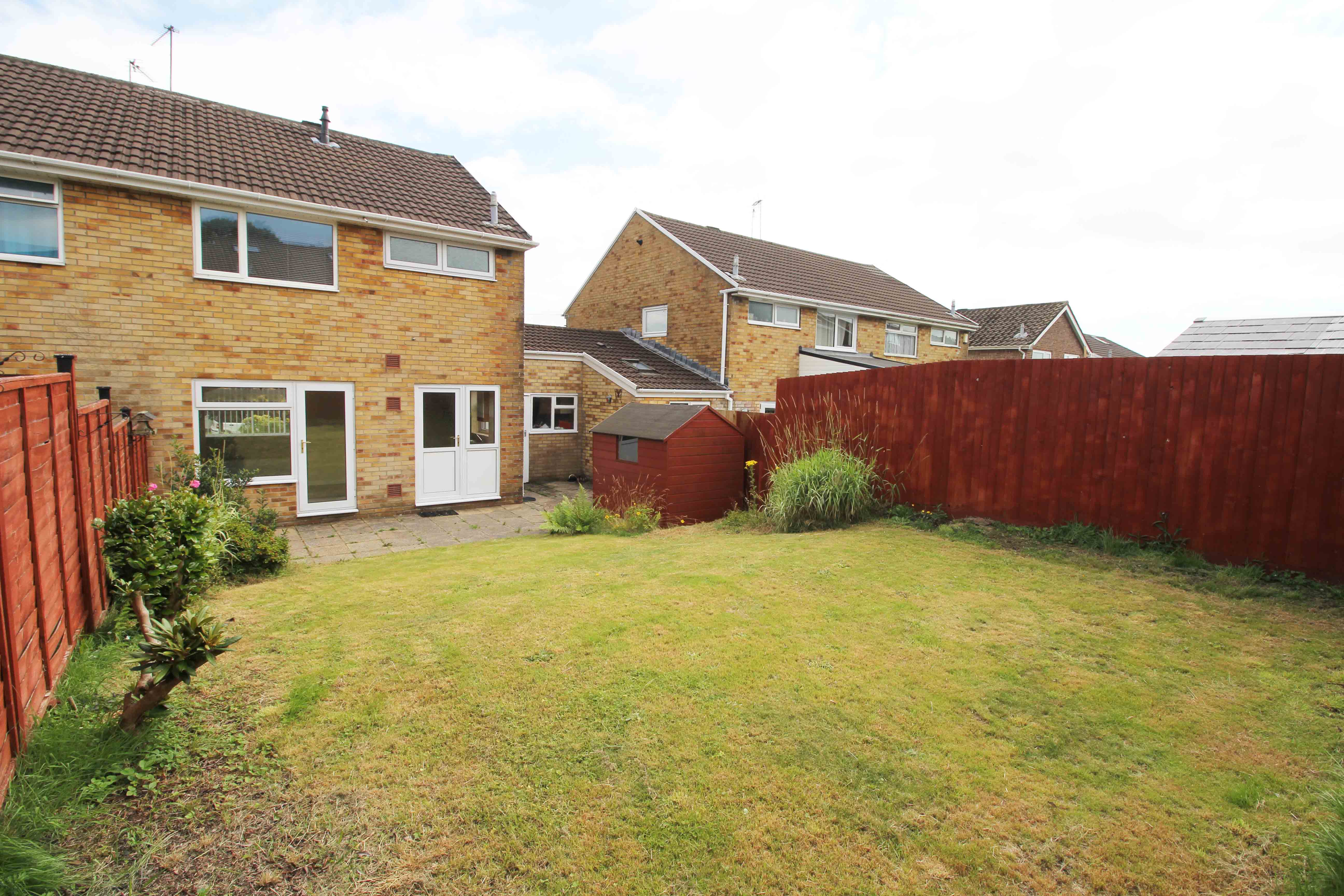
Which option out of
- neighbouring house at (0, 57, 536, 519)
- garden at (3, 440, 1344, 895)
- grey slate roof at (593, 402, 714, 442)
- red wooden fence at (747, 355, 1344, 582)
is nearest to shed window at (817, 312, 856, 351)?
grey slate roof at (593, 402, 714, 442)

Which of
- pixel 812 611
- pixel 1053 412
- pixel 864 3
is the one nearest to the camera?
pixel 812 611

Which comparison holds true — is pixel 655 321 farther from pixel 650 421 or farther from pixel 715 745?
pixel 715 745

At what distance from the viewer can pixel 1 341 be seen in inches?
363

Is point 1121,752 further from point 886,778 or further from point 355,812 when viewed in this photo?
point 355,812

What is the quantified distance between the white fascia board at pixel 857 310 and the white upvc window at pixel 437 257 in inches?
336

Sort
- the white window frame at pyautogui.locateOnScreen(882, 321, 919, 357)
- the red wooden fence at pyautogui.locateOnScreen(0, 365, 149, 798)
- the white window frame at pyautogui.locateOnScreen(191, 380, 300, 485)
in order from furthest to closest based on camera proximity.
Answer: the white window frame at pyautogui.locateOnScreen(882, 321, 919, 357) → the white window frame at pyautogui.locateOnScreen(191, 380, 300, 485) → the red wooden fence at pyautogui.locateOnScreen(0, 365, 149, 798)

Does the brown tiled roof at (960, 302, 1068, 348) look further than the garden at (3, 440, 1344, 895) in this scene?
Yes

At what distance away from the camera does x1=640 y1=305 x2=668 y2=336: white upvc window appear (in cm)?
2216

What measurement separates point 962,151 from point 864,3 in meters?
5.48

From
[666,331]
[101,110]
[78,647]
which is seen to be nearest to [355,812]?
[78,647]

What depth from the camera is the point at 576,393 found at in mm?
18906

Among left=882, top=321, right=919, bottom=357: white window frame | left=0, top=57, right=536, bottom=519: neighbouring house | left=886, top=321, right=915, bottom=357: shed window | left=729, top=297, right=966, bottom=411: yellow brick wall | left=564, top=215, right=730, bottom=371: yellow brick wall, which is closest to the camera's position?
left=0, top=57, right=536, bottom=519: neighbouring house

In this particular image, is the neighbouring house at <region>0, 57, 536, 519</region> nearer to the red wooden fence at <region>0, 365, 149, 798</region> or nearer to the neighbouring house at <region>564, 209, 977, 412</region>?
the red wooden fence at <region>0, 365, 149, 798</region>

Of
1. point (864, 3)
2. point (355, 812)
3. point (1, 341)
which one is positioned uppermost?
point (864, 3)
